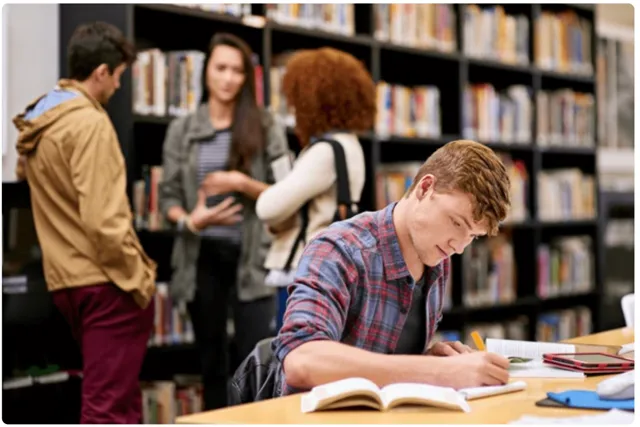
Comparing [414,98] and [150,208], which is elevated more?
[414,98]

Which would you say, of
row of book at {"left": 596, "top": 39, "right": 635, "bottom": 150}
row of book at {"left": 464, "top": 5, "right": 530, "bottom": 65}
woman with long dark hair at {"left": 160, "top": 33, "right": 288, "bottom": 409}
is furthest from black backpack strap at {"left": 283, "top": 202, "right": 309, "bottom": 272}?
row of book at {"left": 596, "top": 39, "right": 635, "bottom": 150}

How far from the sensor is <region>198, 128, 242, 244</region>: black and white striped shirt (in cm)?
357

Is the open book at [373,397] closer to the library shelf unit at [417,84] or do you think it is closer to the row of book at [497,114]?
the library shelf unit at [417,84]

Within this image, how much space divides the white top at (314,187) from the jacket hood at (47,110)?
648 mm

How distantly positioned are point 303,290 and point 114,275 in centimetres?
133

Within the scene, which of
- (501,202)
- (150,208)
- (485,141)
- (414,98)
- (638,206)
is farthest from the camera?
(485,141)

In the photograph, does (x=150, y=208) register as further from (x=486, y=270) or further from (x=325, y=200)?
(x=486, y=270)

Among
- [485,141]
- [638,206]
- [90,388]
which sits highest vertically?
[485,141]

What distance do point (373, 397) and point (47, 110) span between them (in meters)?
1.82

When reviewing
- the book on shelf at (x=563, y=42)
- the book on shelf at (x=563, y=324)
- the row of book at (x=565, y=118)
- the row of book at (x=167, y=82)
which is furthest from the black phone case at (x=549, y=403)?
the book on shelf at (x=563, y=42)

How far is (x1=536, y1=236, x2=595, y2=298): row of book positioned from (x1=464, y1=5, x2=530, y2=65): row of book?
112 centimetres

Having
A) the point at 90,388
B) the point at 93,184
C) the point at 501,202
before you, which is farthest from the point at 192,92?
the point at 501,202

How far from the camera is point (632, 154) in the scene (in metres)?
6.80

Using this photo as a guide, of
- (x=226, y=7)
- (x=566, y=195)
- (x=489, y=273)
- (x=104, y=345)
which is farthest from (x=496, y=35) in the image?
(x=104, y=345)
